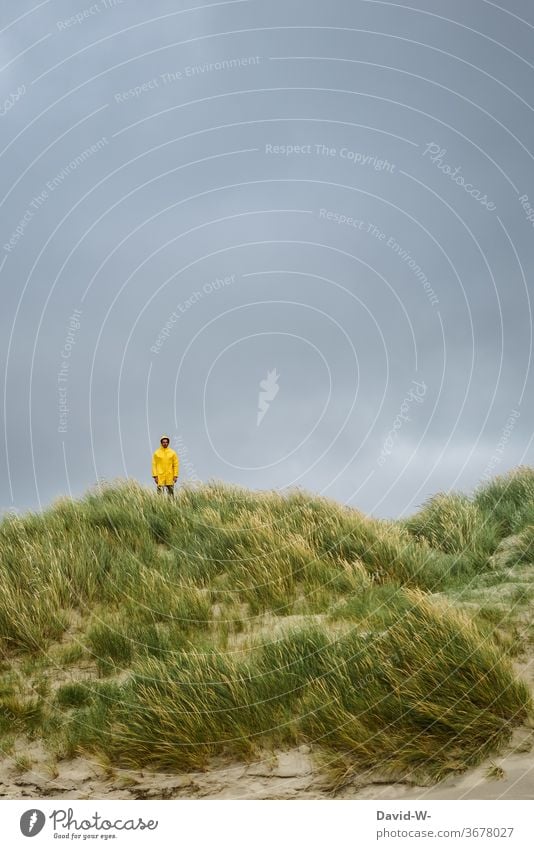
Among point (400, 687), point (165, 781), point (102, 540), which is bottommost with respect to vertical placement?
point (165, 781)

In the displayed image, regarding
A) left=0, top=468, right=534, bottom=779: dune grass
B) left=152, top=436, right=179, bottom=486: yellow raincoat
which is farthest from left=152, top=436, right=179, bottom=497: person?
left=0, top=468, right=534, bottom=779: dune grass

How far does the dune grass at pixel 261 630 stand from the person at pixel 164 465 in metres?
4.09

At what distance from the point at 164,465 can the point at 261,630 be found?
32.2ft

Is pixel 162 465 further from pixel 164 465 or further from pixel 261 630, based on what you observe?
pixel 261 630

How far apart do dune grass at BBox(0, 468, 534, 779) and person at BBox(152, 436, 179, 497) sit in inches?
161

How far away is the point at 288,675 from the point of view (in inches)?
297

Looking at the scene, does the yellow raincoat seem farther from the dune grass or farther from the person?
the dune grass

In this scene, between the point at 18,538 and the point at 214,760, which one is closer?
the point at 214,760

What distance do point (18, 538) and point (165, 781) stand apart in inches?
258

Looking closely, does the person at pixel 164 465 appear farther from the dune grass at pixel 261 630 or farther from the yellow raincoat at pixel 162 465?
the dune grass at pixel 261 630

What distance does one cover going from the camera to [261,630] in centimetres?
907

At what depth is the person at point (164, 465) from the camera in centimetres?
1833
